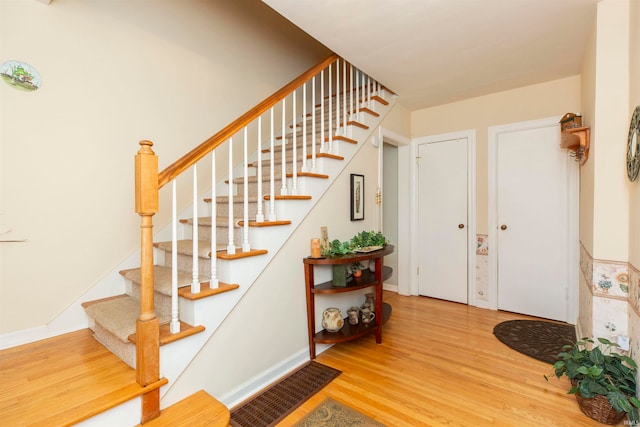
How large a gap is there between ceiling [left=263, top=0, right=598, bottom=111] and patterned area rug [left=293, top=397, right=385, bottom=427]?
2.51 meters

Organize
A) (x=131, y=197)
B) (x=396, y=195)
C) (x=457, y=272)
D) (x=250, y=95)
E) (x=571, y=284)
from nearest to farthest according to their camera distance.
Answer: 1. (x=131, y=197)
2. (x=571, y=284)
3. (x=250, y=95)
4. (x=457, y=272)
5. (x=396, y=195)

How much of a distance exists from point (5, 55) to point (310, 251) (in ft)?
7.55

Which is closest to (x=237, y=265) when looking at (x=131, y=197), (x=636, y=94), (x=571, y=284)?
(x=131, y=197)

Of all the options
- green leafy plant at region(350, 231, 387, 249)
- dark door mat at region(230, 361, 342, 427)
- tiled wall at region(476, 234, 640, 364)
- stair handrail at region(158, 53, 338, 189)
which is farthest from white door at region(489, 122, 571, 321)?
stair handrail at region(158, 53, 338, 189)

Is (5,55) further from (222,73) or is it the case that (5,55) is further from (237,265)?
(237,265)

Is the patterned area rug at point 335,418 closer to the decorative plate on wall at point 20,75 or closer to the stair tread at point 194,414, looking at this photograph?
the stair tread at point 194,414

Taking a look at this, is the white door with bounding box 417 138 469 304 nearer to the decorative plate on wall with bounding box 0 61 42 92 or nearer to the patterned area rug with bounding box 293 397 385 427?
the patterned area rug with bounding box 293 397 385 427

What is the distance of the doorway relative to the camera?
3.61 m

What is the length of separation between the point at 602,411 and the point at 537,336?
1.16 m

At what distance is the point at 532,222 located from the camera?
320cm

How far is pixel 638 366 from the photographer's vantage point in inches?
63.4

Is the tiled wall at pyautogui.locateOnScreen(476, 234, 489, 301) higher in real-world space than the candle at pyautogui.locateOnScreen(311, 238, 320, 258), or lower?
lower

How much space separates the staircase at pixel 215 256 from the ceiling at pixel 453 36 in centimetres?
62

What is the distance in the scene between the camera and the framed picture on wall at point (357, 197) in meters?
2.92
